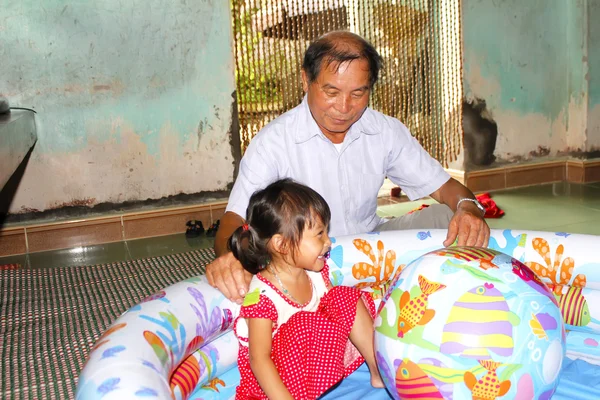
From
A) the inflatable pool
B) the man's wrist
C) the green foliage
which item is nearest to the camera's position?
the inflatable pool

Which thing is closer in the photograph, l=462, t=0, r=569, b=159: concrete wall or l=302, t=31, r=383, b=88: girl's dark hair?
l=302, t=31, r=383, b=88: girl's dark hair

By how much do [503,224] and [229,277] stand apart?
2.99 m

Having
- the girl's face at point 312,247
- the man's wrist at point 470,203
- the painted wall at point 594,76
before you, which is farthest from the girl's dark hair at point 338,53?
the painted wall at point 594,76

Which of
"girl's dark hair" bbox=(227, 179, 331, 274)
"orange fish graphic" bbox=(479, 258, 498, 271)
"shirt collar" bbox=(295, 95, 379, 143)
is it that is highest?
"shirt collar" bbox=(295, 95, 379, 143)

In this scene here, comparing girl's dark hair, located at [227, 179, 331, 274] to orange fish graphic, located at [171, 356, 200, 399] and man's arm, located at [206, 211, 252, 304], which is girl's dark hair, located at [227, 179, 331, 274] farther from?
orange fish graphic, located at [171, 356, 200, 399]

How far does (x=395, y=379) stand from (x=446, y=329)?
215 millimetres

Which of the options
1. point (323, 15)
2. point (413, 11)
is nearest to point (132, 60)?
point (323, 15)

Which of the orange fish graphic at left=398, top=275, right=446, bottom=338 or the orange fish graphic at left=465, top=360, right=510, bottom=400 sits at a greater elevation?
the orange fish graphic at left=398, top=275, right=446, bottom=338

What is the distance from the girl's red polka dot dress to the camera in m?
1.81

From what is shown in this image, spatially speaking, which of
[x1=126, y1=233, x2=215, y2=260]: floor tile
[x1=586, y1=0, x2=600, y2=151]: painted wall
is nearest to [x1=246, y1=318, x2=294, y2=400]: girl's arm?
[x1=126, y1=233, x2=215, y2=260]: floor tile

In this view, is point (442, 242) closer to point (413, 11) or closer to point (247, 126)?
point (247, 126)

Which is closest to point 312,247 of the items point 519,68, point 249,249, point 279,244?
point 279,244

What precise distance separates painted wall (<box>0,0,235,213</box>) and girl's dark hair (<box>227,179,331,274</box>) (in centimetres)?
313

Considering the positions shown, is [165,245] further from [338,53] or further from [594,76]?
[594,76]
